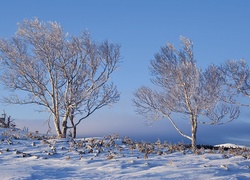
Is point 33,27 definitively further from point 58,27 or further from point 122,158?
point 122,158

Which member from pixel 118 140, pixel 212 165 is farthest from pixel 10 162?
pixel 118 140

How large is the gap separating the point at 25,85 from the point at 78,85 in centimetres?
299

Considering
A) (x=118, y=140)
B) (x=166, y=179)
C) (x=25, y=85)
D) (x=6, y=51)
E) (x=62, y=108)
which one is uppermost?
(x=6, y=51)

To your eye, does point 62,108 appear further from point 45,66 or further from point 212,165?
point 212,165

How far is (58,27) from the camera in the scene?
68.9ft

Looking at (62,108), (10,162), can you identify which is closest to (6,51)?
(62,108)

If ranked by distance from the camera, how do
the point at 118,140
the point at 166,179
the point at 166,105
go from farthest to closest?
the point at 166,105, the point at 118,140, the point at 166,179

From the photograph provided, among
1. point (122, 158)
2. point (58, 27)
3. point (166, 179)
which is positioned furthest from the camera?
point (58, 27)

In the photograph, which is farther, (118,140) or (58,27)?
(58,27)

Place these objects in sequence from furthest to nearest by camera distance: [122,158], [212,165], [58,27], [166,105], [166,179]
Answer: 1. [166,105]
2. [58,27]
3. [122,158]
4. [212,165]
5. [166,179]

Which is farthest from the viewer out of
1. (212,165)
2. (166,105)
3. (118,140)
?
(166,105)

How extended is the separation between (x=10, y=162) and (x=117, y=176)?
316 cm

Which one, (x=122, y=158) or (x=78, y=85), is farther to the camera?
(x=78, y=85)

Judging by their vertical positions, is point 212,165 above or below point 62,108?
below
